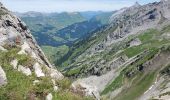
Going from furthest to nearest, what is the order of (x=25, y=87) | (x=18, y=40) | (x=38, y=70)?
(x=18, y=40) < (x=38, y=70) < (x=25, y=87)

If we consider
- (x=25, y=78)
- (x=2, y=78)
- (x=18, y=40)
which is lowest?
(x=25, y=78)

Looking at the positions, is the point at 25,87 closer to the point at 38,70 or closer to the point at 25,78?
the point at 25,78

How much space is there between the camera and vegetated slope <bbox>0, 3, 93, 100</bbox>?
4350 centimetres

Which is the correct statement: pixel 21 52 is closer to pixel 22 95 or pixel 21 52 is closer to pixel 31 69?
pixel 31 69

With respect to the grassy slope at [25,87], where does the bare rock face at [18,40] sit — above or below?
above

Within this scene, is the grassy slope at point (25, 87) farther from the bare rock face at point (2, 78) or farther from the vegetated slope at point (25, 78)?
the bare rock face at point (2, 78)

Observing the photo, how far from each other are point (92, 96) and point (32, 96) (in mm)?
8969

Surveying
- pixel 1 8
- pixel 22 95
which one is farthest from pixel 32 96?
pixel 1 8

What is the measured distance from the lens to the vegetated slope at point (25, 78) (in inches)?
1713

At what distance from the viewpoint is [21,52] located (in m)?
49.4

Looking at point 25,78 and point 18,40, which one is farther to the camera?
point 18,40

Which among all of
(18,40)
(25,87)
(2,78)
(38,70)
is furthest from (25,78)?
(18,40)

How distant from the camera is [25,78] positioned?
45.1 m

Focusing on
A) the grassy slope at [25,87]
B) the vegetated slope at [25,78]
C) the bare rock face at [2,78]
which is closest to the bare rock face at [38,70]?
the vegetated slope at [25,78]
